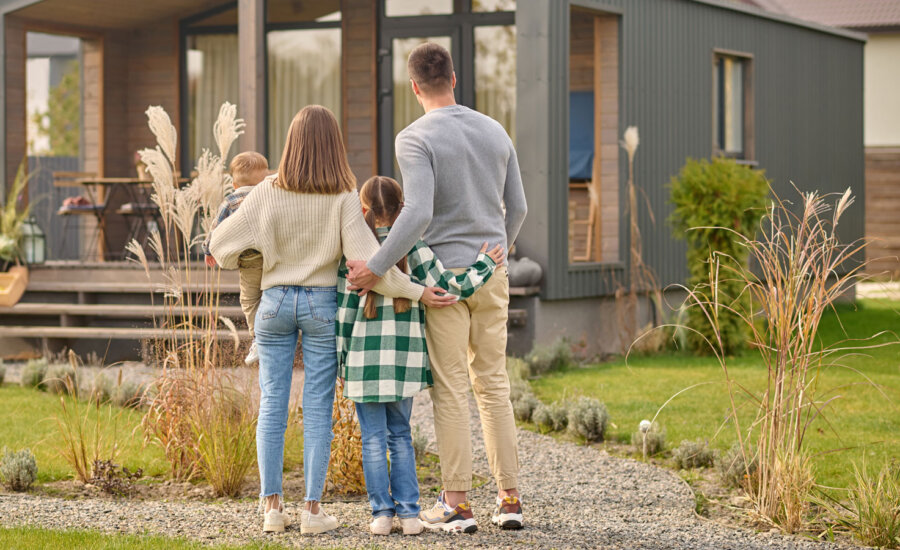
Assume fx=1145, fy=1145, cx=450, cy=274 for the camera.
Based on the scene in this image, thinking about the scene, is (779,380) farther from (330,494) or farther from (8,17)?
(8,17)

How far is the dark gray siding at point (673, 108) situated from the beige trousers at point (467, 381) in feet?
17.8

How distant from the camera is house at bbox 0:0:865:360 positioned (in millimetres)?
9758

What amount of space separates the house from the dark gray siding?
2cm

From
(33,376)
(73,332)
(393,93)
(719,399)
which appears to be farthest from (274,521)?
(393,93)

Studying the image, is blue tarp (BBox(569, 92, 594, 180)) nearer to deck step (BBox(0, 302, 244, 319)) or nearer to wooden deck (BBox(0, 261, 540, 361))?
wooden deck (BBox(0, 261, 540, 361))

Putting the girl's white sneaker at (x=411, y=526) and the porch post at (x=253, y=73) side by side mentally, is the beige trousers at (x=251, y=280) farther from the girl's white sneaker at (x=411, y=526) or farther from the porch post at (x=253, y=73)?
the porch post at (x=253, y=73)

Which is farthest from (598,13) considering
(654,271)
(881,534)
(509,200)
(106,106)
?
(881,534)

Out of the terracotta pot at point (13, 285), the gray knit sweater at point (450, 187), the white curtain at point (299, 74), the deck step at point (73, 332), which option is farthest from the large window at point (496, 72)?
the gray knit sweater at point (450, 187)

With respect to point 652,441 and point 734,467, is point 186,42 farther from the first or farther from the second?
point 734,467

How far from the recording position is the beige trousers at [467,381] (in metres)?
4.21

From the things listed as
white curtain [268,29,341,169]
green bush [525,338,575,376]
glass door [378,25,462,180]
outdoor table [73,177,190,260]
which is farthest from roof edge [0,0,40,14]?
green bush [525,338,575,376]

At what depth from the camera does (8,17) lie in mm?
11320

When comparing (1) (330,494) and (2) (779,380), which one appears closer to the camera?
(2) (779,380)

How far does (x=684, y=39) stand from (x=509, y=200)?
785cm
